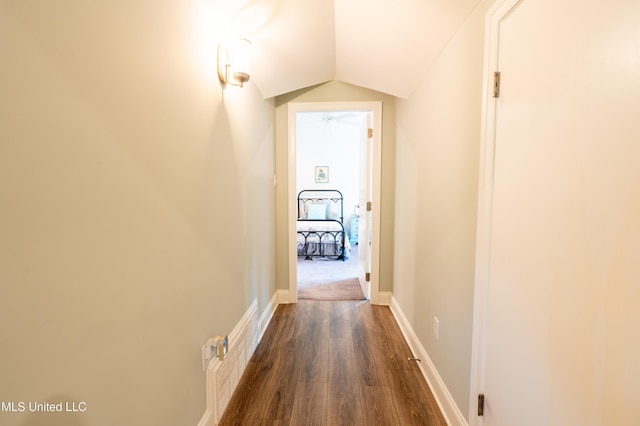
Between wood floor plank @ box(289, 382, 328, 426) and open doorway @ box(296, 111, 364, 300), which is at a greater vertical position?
open doorway @ box(296, 111, 364, 300)

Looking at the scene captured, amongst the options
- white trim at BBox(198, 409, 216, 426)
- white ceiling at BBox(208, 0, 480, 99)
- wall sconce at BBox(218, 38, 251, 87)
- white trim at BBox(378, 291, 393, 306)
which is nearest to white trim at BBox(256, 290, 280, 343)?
white trim at BBox(198, 409, 216, 426)

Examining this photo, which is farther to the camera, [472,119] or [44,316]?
[472,119]

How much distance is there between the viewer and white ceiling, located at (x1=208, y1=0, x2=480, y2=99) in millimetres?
1425

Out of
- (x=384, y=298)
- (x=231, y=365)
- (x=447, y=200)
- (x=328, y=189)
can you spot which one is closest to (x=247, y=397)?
(x=231, y=365)

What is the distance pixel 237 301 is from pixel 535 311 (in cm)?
153

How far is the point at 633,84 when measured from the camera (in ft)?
1.99

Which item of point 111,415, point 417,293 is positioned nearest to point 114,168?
point 111,415

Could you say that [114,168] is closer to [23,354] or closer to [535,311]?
[23,354]

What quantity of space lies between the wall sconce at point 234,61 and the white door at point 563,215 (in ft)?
3.82

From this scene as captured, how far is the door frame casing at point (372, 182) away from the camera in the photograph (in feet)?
9.45

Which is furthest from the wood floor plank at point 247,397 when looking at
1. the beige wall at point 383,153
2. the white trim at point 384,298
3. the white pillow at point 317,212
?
the white pillow at point 317,212

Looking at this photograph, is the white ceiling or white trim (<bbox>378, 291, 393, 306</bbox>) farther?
white trim (<bbox>378, 291, 393, 306</bbox>)

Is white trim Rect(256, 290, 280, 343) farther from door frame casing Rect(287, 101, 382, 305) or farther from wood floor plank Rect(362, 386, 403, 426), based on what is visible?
wood floor plank Rect(362, 386, 403, 426)

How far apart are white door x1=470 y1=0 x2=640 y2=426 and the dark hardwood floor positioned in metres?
0.60
